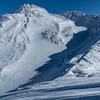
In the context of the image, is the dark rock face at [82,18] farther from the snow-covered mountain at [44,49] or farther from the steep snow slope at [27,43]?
the steep snow slope at [27,43]

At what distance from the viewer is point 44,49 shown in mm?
30625

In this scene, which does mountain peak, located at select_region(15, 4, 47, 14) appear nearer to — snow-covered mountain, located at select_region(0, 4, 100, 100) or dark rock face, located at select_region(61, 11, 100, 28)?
snow-covered mountain, located at select_region(0, 4, 100, 100)

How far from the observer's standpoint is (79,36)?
35.7m

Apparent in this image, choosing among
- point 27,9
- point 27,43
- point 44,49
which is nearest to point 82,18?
point 27,9

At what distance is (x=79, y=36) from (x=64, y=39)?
9.20 feet

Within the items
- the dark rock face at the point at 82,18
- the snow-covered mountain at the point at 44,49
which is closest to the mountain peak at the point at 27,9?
the snow-covered mountain at the point at 44,49

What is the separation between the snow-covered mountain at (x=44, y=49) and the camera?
62.9 feet

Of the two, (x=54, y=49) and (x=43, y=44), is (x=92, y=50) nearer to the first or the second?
(x=54, y=49)

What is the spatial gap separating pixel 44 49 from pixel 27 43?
3499mm

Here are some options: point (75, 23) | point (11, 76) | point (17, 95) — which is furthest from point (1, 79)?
point (75, 23)

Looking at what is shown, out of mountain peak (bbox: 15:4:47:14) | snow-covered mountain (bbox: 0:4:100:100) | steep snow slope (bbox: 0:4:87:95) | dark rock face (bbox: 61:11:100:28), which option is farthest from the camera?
mountain peak (bbox: 15:4:47:14)

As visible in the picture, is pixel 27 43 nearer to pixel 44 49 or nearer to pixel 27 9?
pixel 44 49

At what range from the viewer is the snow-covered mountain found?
1917 cm


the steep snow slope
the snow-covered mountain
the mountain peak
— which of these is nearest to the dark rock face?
the snow-covered mountain
